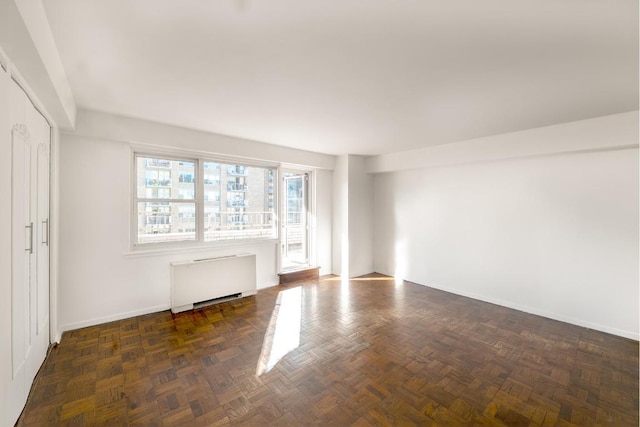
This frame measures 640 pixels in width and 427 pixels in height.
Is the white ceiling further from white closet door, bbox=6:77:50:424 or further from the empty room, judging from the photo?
white closet door, bbox=6:77:50:424

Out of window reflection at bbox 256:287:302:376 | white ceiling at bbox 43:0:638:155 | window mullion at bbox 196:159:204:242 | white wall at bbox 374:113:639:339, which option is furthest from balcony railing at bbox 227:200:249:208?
white wall at bbox 374:113:639:339

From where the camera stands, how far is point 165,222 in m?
3.79

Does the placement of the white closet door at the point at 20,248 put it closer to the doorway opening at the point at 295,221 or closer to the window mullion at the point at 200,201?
the window mullion at the point at 200,201

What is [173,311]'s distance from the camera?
357 centimetres

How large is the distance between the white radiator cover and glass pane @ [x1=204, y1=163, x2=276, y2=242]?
0.46 metres

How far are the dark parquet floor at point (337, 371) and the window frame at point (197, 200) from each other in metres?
0.93

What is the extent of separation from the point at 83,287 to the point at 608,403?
16.4ft

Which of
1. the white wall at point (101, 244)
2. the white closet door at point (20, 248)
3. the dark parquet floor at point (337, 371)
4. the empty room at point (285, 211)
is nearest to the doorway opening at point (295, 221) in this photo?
the empty room at point (285, 211)

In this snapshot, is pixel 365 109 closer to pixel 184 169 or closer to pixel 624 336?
pixel 184 169

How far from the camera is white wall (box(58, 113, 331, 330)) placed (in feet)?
10.1

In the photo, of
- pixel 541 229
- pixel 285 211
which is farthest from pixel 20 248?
pixel 541 229

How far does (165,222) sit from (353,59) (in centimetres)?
325

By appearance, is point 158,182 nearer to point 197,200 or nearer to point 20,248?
point 197,200

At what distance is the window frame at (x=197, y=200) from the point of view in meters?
3.54
